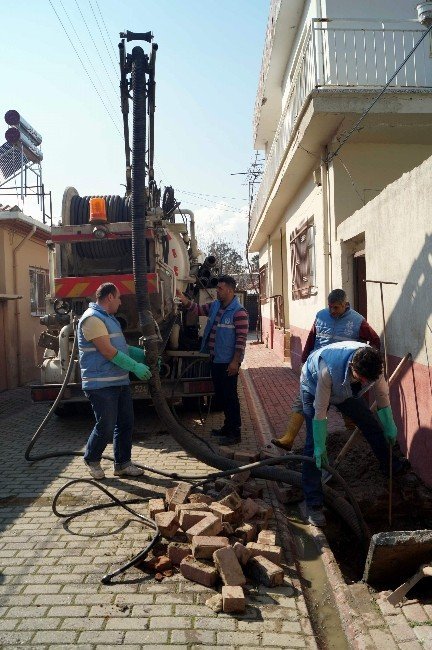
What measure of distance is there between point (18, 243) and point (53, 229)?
599cm

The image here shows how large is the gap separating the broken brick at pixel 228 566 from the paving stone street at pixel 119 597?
112 mm

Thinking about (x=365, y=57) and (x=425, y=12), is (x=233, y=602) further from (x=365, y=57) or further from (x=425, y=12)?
(x=365, y=57)

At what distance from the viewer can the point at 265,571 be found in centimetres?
317

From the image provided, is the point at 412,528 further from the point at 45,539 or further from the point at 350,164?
the point at 350,164

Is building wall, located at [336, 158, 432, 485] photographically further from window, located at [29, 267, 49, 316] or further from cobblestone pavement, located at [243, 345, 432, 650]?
window, located at [29, 267, 49, 316]

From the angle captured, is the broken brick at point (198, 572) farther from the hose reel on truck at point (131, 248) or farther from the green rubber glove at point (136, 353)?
the green rubber glove at point (136, 353)

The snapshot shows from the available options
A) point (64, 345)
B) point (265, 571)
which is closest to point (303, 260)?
point (64, 345)

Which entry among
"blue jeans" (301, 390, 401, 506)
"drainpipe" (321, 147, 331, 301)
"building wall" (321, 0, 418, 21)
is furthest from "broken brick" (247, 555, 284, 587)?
"building wall" (321, 0, 418, 21)

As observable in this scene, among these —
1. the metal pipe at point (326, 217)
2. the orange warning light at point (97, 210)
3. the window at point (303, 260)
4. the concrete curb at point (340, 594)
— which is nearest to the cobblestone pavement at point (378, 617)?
the concrete curb at point (340, 594)

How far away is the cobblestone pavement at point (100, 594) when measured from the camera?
268cm

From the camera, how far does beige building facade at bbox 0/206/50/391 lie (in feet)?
38.3

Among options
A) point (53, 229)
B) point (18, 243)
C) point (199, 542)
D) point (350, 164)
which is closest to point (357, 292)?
point (350, 164)

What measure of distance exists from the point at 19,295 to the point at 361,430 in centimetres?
942

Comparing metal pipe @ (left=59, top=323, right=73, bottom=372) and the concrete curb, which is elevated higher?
metal pipe @ (left=59, top=323, right=73, bottom=372)
